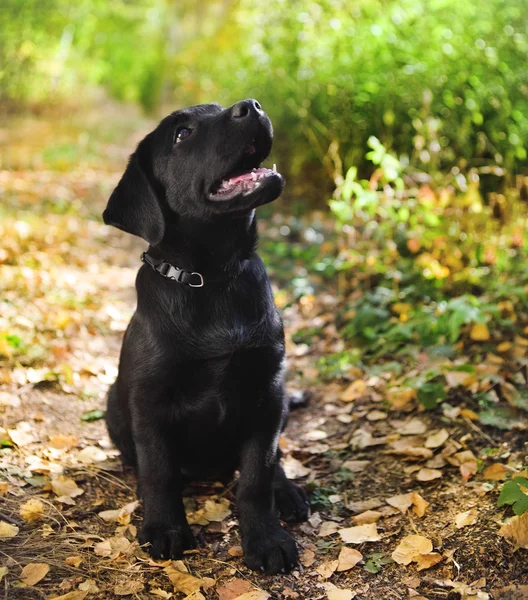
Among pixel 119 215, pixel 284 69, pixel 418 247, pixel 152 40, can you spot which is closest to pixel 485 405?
pixel 418 247

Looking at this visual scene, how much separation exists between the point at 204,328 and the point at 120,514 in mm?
897

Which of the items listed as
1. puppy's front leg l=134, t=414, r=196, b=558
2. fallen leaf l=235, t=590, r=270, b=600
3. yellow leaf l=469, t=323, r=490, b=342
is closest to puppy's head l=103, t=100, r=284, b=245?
puppy's front leg l=134, t=414, r=196, b=558

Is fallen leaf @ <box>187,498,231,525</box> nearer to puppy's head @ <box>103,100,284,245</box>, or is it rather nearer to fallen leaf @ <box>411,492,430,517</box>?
fallen leaf @ <box>411,492,430,517</box>

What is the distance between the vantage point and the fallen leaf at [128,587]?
2400 millimetres

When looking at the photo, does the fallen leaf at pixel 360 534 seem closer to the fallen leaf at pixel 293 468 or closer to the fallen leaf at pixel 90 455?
the fallen leaf at pixel 293 468

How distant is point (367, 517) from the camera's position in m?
2.94

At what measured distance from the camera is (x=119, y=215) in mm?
2832

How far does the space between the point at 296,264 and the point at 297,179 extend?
170 centimetres

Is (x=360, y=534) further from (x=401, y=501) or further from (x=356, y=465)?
(x=356, y=465)

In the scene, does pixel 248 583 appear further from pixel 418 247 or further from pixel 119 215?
pixel 418 247

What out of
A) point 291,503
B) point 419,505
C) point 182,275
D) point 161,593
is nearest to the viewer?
point 161,593

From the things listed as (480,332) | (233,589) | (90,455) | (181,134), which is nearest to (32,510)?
(90,455)

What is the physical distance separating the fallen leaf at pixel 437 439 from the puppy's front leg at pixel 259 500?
940 mm

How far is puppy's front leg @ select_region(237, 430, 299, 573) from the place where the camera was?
269cm
